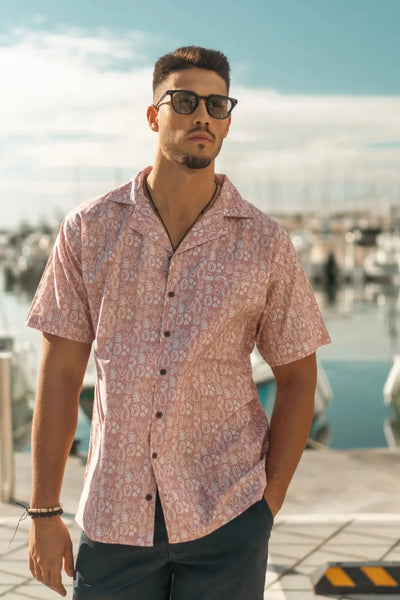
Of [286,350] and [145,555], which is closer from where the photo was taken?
[145,555]

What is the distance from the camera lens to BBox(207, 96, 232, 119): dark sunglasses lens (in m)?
1.94

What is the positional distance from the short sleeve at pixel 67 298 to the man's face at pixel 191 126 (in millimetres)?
270

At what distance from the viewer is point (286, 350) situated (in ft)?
6.63

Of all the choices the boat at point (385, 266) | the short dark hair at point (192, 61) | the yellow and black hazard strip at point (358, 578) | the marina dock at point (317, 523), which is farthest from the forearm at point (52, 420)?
the boat at point (385, 266)

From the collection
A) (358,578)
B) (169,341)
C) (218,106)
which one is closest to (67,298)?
(169,341)

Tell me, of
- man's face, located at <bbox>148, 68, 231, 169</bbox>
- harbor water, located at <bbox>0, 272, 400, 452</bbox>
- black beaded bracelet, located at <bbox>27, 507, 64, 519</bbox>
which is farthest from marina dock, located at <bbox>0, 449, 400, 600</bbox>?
harbor water, located at <bbox>0, 272, 400, 452</bbox>

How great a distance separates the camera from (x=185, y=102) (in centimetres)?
193

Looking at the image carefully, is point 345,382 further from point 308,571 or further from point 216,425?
point 216,425

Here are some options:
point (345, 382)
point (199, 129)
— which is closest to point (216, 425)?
point (199, 129)

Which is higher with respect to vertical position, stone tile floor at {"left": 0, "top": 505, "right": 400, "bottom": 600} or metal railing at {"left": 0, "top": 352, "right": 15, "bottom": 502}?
metal railing at {"left": 0, "top": 352, "right": 15, "bottom": 502}

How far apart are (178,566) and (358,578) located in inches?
81.0

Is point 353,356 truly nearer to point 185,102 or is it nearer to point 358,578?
point 358,578

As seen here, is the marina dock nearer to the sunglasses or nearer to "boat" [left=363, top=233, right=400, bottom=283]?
the sunglasses

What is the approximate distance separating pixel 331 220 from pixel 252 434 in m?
83.4
